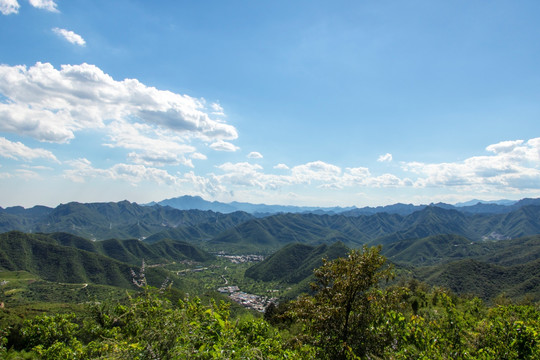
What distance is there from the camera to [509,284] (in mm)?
131125

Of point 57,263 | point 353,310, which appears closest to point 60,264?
point 57,263

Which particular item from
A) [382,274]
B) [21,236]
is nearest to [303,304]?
[382,274]

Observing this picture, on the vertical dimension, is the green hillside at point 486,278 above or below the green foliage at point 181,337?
below

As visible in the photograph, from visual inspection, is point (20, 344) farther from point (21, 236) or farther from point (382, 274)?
point (21, 236)

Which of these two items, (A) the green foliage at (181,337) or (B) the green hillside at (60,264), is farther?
(B) the green hillside at (60,264)

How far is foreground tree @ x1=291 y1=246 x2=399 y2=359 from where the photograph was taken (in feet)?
30.1

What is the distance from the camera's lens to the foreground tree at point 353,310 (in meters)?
9.17

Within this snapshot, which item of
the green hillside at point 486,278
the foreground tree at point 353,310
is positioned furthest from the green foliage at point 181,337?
the green hillside at point 486,278

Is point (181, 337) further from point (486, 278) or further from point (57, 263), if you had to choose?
point (57, 263)

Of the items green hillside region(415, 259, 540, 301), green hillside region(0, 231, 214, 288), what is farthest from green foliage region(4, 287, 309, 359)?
green hillside region(0, 231, 214, 288)

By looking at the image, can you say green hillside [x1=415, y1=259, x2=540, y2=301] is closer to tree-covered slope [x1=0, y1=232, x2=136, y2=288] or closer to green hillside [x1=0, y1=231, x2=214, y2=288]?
green hillside [x1=0, y1=231, x2=214, y2=288]

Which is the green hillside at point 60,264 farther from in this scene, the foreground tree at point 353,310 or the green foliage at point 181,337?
the foreground tree at point 353,310

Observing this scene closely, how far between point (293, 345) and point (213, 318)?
3022 millimetres

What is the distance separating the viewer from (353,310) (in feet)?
32.1
